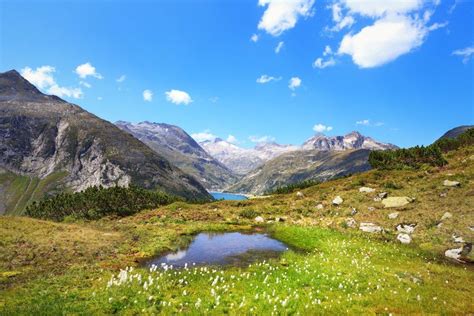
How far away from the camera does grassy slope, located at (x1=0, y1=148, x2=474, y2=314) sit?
52.5 ft

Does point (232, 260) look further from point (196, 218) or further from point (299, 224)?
point (196, 218)

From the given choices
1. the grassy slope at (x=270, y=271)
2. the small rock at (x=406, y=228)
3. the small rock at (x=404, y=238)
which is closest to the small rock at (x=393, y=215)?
the grassy slope at (x=270, y=271)

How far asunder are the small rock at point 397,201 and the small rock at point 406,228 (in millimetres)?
7093

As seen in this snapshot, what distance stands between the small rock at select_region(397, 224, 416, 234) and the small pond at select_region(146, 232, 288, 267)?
1296 cm

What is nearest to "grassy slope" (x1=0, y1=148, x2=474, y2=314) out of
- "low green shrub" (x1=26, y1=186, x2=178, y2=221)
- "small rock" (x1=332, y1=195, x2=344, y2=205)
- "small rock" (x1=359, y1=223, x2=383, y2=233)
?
"small rock" (x1=359, y1=223, x2=383, y2=233)

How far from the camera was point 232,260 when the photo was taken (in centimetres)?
2605

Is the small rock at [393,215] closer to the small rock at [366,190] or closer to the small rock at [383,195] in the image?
the small rock at [383,195]

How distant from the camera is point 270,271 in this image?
22016mm

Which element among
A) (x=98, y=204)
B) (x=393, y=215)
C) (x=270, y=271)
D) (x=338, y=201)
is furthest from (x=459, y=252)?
(x=98, y=204)

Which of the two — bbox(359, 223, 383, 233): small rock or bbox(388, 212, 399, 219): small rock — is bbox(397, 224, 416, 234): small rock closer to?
bbox(359, 223, 383, 233): small rock

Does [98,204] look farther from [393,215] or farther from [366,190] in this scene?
[393,215]

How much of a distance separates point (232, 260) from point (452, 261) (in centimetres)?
1724

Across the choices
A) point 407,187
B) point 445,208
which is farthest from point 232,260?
point 407,187

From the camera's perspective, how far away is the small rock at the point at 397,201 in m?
43.8
